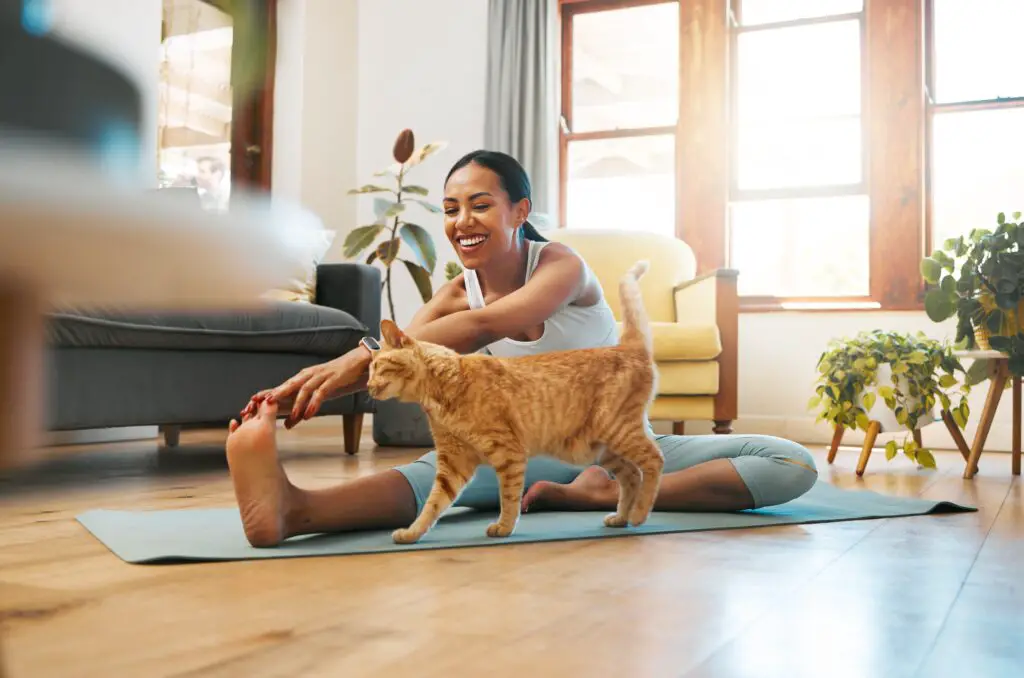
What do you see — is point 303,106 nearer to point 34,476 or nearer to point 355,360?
point 34,476

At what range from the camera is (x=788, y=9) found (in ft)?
15.3

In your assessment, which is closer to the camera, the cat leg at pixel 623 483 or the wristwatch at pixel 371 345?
the wristwatch at pixel 371 345

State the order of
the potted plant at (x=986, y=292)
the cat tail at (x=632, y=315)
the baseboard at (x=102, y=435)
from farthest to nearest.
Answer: the baseboard at (x=102, y=435) < the potted plant at (x=986, y=292) < the cat tail at (x=632, y=315)

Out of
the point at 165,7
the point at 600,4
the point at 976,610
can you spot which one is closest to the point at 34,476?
the point at 165,7

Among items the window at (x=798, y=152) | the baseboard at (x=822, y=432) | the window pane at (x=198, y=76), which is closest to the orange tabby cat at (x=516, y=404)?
the window pane at (x=198, y=76)

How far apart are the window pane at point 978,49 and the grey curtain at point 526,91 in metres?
1.91

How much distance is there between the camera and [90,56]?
163 mm

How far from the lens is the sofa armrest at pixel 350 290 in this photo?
11.5ft

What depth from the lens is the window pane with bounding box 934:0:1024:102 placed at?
433cm

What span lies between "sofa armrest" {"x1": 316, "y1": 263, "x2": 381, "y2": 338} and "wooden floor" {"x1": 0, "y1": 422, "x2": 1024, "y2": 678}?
6.03ft

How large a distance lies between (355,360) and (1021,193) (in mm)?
3864

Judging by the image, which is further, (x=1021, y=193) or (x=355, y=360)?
(x=1021, y=193)

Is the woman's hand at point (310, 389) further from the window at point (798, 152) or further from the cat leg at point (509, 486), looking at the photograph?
the window at point (798, 152)

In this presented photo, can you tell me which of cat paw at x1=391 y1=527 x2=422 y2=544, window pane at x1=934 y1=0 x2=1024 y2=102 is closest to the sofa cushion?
cat paw at x1=391 y1=527 x2=422 y2=544
